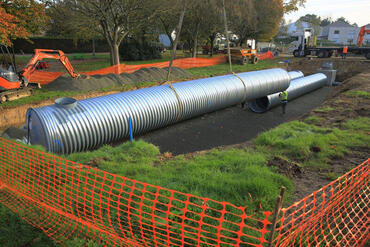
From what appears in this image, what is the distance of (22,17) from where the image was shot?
13945 mm

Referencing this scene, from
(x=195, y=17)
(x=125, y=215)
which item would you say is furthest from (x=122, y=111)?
(x=195, y=17)

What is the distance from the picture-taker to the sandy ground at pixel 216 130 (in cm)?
884

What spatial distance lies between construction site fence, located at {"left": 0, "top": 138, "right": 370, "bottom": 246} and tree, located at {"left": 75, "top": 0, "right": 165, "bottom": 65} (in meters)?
14.9

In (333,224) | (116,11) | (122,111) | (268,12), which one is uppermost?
(268,12)

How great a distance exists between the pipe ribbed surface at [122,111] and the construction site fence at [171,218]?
7.39 feet

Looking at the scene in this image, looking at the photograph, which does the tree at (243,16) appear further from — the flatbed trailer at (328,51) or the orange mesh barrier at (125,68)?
the flatbed trailer at (328,51)

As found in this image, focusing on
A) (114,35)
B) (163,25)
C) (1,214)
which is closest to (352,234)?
(1,214)

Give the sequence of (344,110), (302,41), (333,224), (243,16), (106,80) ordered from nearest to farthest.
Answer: (333,224), (344,110), (106,80), (243,16), (302,41)

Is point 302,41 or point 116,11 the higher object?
point 116,11

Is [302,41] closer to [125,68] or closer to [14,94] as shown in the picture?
[125,68]

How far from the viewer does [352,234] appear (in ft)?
10.9

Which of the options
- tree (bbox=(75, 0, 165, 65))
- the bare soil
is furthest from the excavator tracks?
the bare soil

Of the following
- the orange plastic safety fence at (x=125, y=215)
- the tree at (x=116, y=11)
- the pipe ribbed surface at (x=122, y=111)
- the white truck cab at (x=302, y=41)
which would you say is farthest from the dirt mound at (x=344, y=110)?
the white truck cab at (x=302, y=41)

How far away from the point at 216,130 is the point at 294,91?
8145 mm
